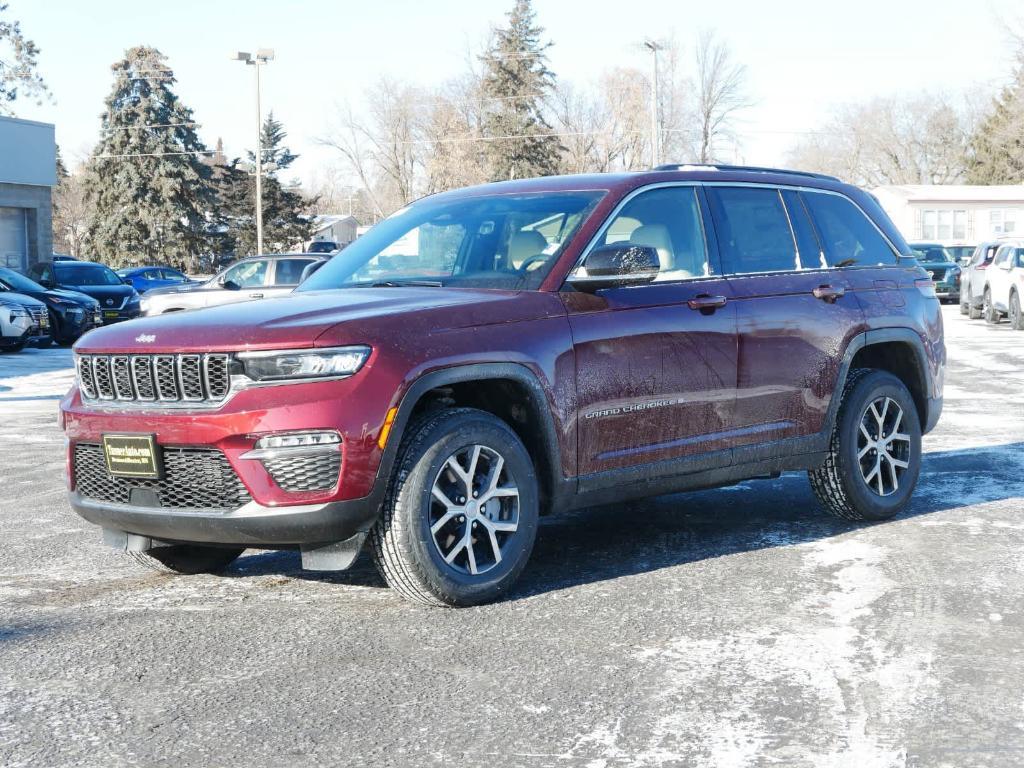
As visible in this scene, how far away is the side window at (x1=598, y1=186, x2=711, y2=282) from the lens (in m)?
6.16

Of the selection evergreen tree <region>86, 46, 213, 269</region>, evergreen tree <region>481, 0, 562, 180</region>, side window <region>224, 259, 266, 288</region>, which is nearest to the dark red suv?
side window <region>224, 259, 266, 288</region>

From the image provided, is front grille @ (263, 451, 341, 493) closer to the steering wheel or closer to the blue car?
the steering wheel

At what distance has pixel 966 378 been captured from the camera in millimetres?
15742

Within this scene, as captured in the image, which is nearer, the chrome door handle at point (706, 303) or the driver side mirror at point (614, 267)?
the driver side mirror at point (614, 267)

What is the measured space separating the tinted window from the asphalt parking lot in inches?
607

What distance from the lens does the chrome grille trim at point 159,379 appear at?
5.02 meters

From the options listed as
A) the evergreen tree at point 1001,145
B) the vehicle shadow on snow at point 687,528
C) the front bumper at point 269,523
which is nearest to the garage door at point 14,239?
the vehicle shadow on snow at point 687,528

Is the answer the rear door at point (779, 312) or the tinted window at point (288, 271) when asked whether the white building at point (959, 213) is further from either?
the rear door at point (779, 312)

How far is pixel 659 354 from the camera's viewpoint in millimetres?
5980

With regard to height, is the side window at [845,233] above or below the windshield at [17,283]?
above

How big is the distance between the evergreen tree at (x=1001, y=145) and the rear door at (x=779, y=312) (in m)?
78.1

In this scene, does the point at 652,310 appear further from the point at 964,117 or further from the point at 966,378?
the point at 964,117

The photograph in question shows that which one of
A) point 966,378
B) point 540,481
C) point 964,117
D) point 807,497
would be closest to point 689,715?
point 540,481

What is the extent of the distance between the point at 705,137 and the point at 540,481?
79181 millimetres
